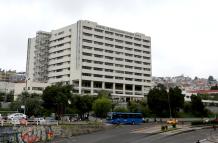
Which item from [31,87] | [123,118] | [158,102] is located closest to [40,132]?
[123,118]

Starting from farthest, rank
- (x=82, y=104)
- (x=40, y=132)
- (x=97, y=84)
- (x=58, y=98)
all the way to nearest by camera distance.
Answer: (x=97, y=84) → (x=82, y=104) → (x=58, y=98) → (x=40, y=132)

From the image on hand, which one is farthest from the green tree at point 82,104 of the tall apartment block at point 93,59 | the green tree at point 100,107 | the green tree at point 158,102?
the tall apartment block at point 93,59

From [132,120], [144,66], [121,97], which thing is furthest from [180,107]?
[144,66]

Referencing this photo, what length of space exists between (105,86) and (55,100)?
71.8 metres

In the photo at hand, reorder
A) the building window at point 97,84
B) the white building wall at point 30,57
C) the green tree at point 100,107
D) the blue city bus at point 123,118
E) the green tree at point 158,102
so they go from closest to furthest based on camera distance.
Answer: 1. the blue city bus at point 123,118
2. the green tree at point 100,107
3. the green tree at point 158,102
4. the building window at point 97,84
5. the white building wall at point 30,57

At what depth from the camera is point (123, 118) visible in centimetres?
8381

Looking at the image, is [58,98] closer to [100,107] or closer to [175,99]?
[100,107]

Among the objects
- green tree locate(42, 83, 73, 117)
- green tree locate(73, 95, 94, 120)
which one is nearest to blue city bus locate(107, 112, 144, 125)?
green tree locate(42, 83, 73, 117)

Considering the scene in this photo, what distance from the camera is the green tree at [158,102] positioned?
111262mm

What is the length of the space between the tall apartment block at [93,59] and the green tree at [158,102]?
47646 millimetres

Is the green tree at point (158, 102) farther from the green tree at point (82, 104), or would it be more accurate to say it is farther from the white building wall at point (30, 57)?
the white building wall at point (30, 57)

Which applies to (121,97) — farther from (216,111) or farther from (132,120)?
(132,120)

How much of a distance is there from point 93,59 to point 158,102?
55.9 m

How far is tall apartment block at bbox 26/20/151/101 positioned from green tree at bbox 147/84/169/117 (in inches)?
1876
